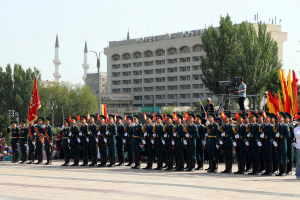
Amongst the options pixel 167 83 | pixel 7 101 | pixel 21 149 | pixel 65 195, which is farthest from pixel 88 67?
pixel 65 195

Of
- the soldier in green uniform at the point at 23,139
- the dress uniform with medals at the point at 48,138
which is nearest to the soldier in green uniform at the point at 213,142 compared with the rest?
the dress uniform with medals at the point at 48,138

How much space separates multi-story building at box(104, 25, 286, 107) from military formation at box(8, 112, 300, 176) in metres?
68.4

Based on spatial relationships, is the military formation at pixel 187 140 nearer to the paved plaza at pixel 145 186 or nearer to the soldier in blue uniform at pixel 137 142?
the soldier in blue uniform at pixel 137 142

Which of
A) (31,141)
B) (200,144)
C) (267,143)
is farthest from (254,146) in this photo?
(31,141)

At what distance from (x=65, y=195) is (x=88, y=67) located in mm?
166311

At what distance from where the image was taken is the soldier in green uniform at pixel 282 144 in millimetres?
13211

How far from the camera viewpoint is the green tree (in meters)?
45.5

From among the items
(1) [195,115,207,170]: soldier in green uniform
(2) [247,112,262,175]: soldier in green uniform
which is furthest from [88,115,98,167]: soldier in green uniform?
(2) [247,112,262,175]: soldier in green uniform

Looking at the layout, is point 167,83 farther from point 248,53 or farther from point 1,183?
point 1,183

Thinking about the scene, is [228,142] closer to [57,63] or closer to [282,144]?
[282,144]

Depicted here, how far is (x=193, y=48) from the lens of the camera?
289ft

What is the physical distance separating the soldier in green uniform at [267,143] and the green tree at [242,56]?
106ft

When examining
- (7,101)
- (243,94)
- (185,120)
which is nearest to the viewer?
(185,120)

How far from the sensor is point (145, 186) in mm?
11008
